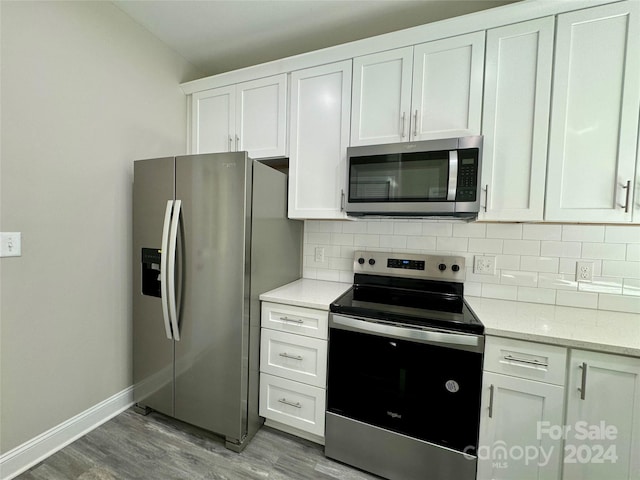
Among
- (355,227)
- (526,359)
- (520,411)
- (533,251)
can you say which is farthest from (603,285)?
(355,227)

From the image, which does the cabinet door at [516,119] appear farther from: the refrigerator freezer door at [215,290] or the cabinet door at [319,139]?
the refrigerator freezer door at [215,290]

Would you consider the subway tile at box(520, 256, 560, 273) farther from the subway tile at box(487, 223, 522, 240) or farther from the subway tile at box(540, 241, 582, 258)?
the subway tile at box(487, 223, 522, 240)

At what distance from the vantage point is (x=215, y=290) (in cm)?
158

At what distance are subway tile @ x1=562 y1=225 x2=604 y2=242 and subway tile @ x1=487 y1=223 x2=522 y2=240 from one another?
23cm

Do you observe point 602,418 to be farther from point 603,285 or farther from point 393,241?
point 393,241

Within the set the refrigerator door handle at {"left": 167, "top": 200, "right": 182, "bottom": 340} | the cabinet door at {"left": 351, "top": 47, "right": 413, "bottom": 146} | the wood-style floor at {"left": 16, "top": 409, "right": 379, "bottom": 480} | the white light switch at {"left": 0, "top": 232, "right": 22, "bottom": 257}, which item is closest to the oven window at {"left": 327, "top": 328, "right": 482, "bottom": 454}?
the wood-style floor at {"left": 16, "top": 409, "right": 379, "bottom": 480}

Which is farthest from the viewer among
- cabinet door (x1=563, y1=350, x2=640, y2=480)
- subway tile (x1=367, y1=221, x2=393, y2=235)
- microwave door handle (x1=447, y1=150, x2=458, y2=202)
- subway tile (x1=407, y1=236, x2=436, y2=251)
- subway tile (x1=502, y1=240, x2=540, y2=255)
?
subway tile (x1=367, y1=221, x2=393, y2=235)

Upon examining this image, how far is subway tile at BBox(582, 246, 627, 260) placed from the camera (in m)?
1.52

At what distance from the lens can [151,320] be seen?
177cm

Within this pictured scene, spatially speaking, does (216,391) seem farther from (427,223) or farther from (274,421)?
(427,223)

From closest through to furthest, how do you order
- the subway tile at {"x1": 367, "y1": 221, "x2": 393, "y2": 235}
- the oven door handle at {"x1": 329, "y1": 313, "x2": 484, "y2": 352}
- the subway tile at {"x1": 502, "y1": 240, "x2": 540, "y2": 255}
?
the oven door handle at {"x1": 329, "y1": 313, "x2": 484, "y2": 352} < the subway tile at {"x1": 502, "y1": 240, "x2": 540, "y2": 255} < the subway tile at {"x1": 367, "y1": 221, "x2": 393, "y2": 235}

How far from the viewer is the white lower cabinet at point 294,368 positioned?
1555 mm

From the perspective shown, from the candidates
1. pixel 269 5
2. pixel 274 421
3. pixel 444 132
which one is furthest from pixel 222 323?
pixel 269 5

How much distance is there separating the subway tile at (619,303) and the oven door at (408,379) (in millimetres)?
965
